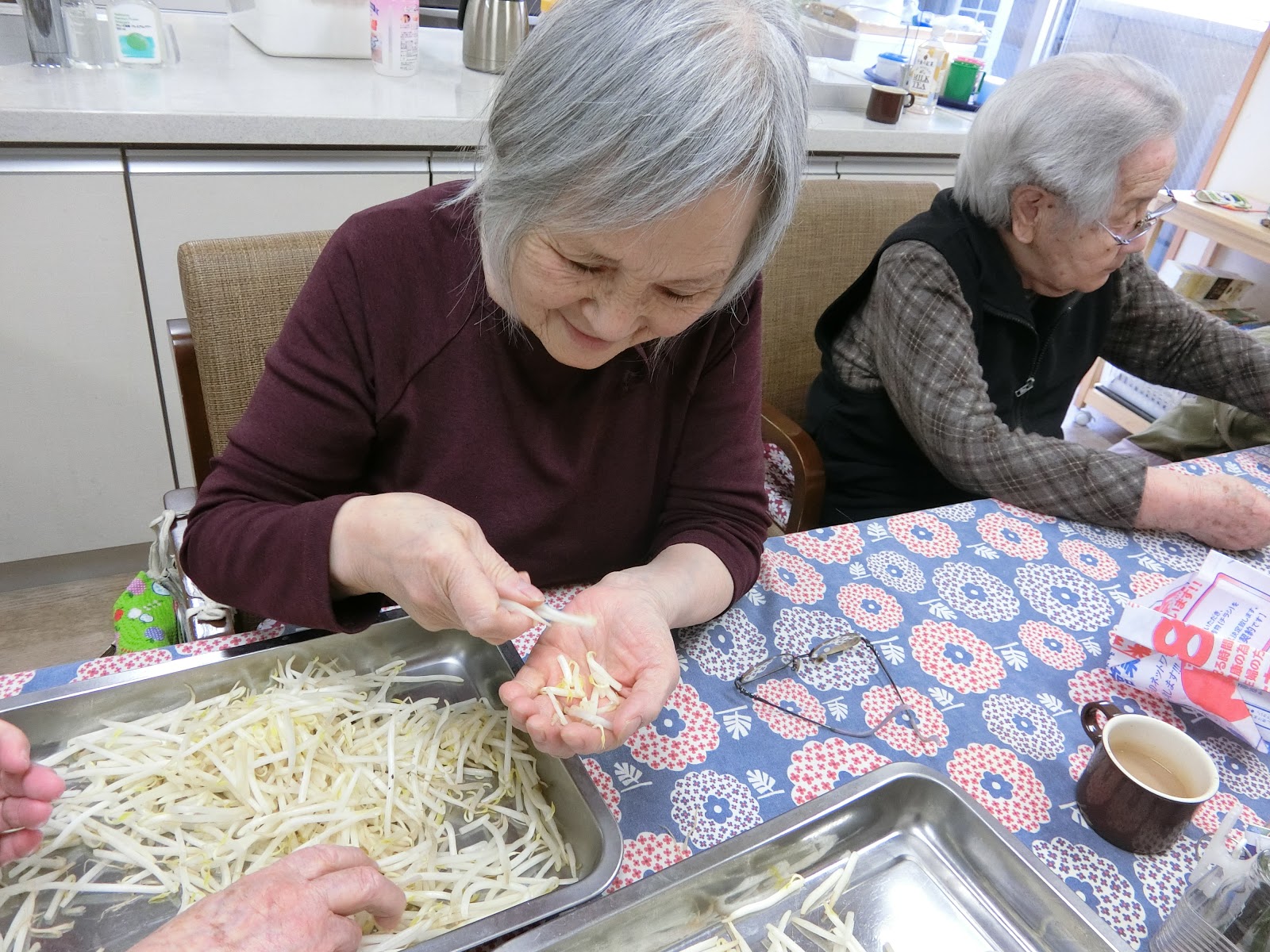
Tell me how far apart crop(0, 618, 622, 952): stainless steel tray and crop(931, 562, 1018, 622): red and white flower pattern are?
2.33 ft

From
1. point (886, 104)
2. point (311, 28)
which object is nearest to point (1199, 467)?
point (886, 104)

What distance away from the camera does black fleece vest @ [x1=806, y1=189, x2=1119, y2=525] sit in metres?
1.79

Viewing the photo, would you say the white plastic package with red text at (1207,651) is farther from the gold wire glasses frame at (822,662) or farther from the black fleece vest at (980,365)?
the black fleece vest at (980,365)

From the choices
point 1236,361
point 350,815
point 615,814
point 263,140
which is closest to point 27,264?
point 263,140

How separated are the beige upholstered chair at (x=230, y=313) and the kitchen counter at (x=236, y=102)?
50 cm

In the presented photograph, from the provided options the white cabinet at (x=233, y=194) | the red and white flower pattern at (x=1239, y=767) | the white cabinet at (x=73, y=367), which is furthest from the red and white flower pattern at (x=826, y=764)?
the white cabinet at (x=73, y=367)

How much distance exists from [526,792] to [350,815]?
178 millimetres

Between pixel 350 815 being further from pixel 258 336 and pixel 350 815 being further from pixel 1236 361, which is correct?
pixel 1236 361

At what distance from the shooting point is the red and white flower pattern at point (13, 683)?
3.17ft

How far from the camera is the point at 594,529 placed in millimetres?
1331

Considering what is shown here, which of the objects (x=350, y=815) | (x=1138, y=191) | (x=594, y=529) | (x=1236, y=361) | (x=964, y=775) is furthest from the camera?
(x=1236, y=361)

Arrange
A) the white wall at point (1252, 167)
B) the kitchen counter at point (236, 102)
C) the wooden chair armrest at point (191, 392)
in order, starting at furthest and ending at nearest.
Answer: the white wall at point (1252, 167)
the kitchen counter at point (236, 102)
the wooden chair armrest at point (191, 392)

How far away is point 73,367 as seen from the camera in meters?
2.27

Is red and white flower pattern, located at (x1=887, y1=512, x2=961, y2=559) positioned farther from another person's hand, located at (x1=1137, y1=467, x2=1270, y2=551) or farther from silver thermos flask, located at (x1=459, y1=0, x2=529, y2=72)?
silver thermos flask, located at (x1=459, y1=0, x2=529, y2=72)
